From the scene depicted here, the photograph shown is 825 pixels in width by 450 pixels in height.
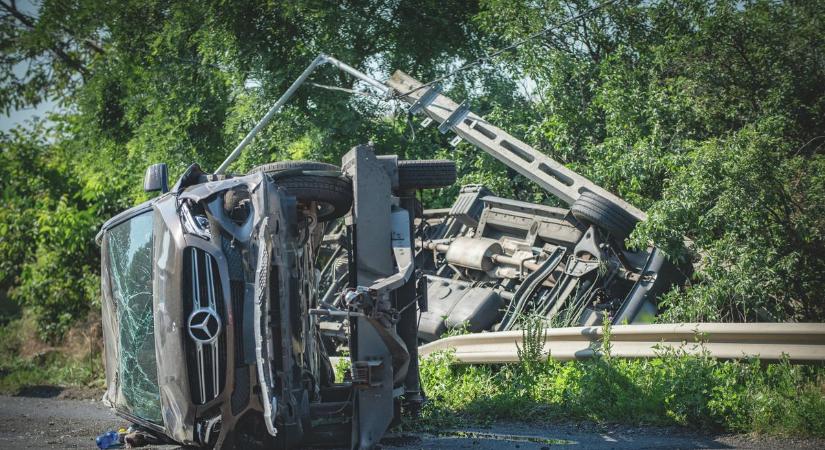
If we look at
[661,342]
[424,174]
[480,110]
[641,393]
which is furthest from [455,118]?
[641,393]

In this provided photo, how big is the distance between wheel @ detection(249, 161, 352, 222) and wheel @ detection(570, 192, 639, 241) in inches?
135

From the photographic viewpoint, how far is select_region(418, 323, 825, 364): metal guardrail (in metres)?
5.97

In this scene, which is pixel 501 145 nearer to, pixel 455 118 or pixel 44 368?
pixel 455 118

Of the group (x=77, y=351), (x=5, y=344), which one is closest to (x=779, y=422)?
(x=77, y=351)

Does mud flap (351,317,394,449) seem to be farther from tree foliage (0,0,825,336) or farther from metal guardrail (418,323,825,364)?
tree foliage (0,0,825,336)

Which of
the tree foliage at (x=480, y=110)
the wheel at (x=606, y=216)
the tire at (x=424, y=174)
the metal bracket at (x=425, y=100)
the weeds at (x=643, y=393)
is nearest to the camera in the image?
the weeds at (x=643, y=393)

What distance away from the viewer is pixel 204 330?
4.64 metres

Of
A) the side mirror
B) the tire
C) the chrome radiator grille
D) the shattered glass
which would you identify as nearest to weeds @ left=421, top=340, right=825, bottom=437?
the tire

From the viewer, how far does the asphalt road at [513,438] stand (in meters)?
5.49

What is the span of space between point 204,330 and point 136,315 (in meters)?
0.92

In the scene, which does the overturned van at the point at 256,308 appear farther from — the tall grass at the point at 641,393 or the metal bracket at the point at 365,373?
the tall grass at the point at 641,393

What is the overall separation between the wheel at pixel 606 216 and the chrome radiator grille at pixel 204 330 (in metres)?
4.63

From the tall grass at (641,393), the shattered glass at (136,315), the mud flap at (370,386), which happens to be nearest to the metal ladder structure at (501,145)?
the tall grass at (641,393)

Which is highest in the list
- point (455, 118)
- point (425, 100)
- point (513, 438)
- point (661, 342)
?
point (425, 100)
